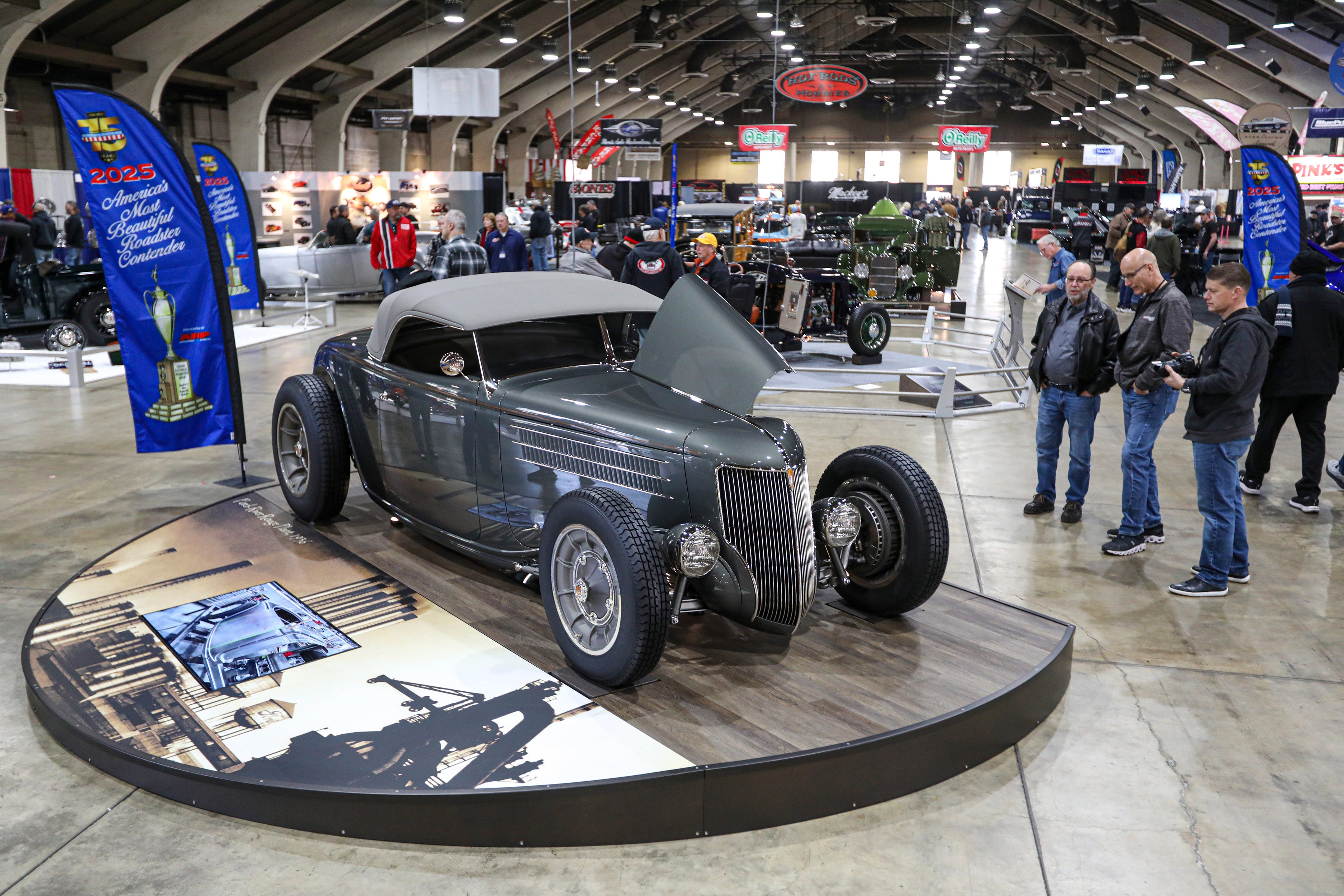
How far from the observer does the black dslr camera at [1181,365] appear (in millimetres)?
5305

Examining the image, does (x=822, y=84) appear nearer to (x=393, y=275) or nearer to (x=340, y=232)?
(x=340, y=232)

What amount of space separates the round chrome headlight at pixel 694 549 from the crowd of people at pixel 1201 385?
9.23ft

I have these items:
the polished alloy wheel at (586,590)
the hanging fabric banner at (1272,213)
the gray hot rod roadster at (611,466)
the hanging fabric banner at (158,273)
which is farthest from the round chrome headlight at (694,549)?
the hanging fabric banner at (1272,213)

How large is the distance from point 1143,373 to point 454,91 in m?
18.2

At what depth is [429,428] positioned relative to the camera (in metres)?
4.96

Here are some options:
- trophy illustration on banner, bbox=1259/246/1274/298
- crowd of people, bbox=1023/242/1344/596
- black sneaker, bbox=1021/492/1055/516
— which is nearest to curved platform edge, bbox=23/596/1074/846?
crowd of people, bbox=1023/242/1344/596

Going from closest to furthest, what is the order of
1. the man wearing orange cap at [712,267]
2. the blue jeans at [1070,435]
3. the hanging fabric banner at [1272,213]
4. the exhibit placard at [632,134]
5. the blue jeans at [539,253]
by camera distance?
the blue jeans at [1070,435] → the hanging fabric banner at [1272,213] → the man wearing orange cap at [712,267] → the blue jeans at [539,253] → the exhibit placard at [632,134]

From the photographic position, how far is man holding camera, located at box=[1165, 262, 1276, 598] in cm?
506

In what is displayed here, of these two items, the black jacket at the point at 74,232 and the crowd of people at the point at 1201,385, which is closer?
the crowd of people at the point at 1201,385

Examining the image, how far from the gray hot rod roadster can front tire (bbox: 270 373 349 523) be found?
0.02 m

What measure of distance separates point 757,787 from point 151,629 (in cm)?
286

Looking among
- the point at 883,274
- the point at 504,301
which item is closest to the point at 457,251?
the point at 504,301

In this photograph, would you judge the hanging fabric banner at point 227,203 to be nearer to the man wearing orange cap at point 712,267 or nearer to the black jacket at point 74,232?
the black jacket at point 74,232

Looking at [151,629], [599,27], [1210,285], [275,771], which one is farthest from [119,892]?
[599,27]
